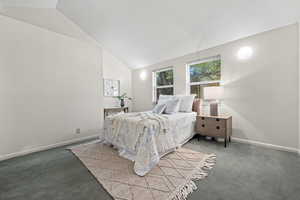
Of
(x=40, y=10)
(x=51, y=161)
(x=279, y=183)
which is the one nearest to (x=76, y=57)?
(x=40, y=10)

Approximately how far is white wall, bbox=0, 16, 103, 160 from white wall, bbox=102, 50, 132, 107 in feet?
3.25

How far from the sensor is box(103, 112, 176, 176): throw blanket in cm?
180

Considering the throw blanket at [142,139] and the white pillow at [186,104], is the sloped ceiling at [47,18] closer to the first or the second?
the throw blanket at [142,139]

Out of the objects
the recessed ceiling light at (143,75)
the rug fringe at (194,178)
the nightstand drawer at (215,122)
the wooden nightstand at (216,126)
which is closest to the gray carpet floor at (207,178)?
the rug fringe at (194,178)

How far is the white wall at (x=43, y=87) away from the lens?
231 cm

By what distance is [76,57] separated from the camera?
3.18 metres

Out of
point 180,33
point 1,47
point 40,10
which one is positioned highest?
point 40,10

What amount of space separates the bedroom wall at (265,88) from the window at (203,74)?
0.19 m

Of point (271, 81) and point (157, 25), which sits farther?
point (157, 25)

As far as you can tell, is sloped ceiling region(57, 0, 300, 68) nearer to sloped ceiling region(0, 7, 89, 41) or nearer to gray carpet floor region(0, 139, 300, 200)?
sloped ceiling region(0, 7, 89, 41)

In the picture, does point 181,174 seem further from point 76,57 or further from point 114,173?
point 76,57

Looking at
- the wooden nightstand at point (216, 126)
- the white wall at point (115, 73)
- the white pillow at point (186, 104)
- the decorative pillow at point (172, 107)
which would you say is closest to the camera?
the wooden nightstand at point (216, 126)

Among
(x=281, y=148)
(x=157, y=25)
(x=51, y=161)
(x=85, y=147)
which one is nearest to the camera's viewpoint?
(x=51, y=161)

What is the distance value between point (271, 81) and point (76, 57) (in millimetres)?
4328
